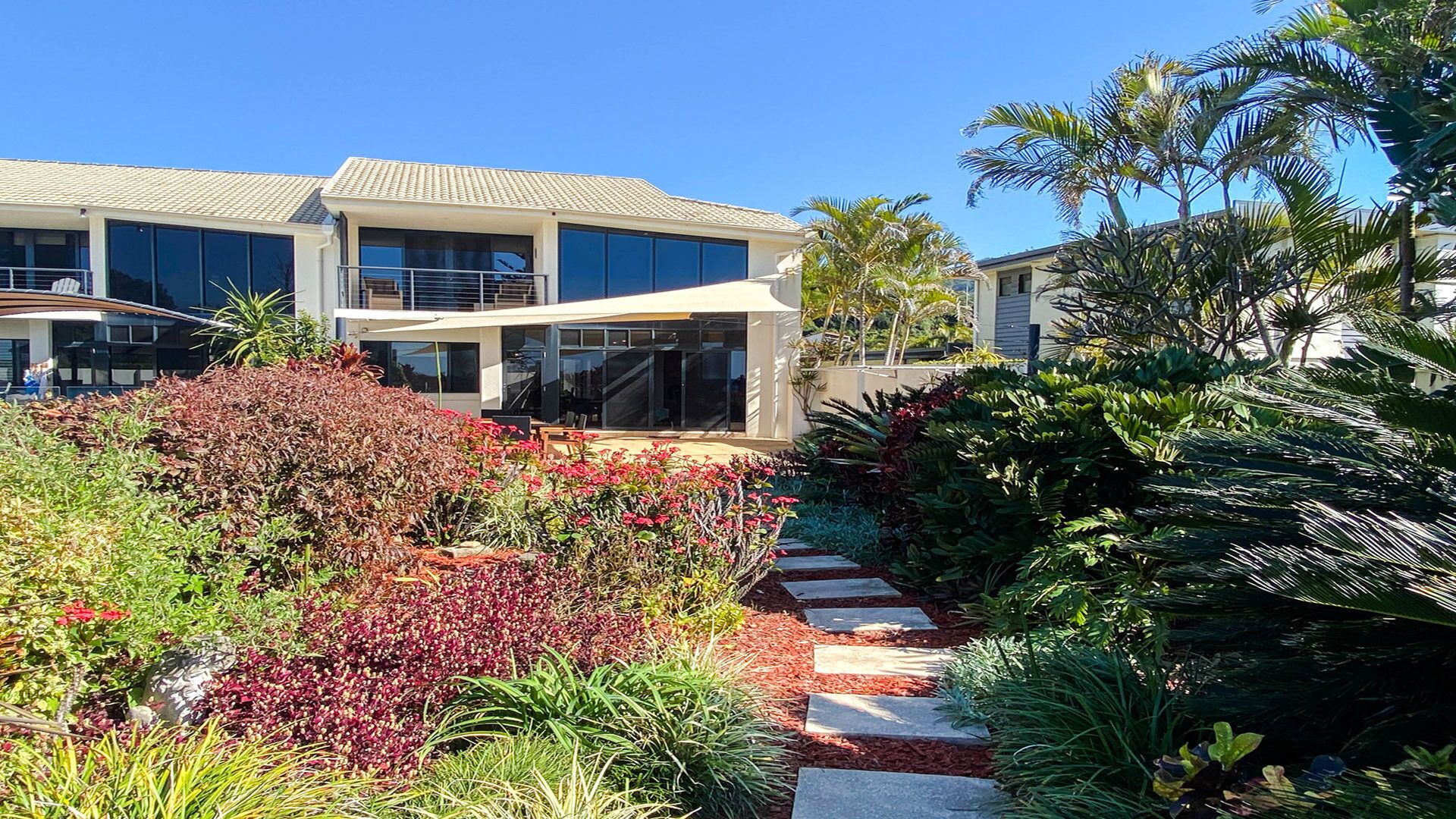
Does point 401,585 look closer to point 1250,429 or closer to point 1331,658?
point 1331,658

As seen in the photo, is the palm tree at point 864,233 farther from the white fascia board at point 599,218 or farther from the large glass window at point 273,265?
the large glass window at point 273,265

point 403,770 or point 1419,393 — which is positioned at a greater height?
point 1419,393

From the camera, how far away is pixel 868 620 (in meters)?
5.48

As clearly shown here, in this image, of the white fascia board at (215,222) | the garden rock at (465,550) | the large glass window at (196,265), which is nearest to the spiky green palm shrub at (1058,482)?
the garden rock at (465,550)

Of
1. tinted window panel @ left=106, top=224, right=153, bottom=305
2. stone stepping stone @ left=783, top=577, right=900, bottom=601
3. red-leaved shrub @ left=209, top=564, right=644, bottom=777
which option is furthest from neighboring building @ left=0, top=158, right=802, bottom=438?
red-leaved shrub @ left=209, top=564, right=644, bottom=777

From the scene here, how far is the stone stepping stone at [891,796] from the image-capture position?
9.54 ft

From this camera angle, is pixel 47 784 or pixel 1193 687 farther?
pixel 1193 687

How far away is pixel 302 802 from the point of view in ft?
8.08

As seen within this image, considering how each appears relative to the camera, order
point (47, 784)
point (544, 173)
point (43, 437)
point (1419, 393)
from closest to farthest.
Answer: point (47, 784) → point (1419, 393) → point (43, 437) → point (544, 173)

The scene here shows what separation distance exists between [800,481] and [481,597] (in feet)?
20.9

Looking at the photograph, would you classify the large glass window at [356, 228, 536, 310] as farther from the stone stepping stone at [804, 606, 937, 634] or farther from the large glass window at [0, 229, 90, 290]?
the stone stepping stone at [804, 606, 937, 634]

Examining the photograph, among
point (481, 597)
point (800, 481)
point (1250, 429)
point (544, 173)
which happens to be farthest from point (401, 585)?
point (544, 173)

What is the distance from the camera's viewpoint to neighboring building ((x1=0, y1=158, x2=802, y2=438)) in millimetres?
17188

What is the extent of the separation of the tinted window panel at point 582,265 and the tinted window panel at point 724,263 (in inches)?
101
